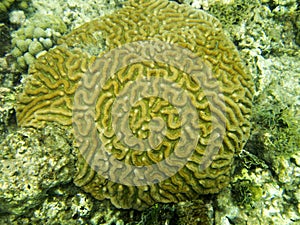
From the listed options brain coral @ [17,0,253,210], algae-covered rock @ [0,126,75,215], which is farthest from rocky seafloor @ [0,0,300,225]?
brain coral @ [17,0,253,210]

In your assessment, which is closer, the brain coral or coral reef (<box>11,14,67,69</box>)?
the brain coral

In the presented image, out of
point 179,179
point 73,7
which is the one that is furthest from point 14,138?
point 73,7

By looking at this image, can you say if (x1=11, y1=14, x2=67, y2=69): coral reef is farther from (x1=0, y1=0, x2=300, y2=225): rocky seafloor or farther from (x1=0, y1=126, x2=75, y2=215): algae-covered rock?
(x1=0, y1=126, x2=75, y2=215): algae-covered rock

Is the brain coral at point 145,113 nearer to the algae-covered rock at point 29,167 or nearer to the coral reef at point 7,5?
the algae-covered rock at point 29,167

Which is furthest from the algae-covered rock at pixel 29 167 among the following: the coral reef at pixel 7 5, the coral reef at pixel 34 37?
the coral reef at pixel 7 5

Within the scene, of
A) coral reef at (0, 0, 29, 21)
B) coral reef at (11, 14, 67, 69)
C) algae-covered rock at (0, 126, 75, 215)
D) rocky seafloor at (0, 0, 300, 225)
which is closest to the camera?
algae-covered rock at (0, 126, 75, 215)

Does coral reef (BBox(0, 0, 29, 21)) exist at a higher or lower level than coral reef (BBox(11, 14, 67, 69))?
higher

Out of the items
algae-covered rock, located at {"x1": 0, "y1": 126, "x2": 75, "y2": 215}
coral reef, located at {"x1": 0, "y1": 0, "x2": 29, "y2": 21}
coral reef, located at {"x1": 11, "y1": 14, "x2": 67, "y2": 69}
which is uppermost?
coral reef, located at {"x1": 0, "y1": 0, "x2": 29, "y2": 21}
